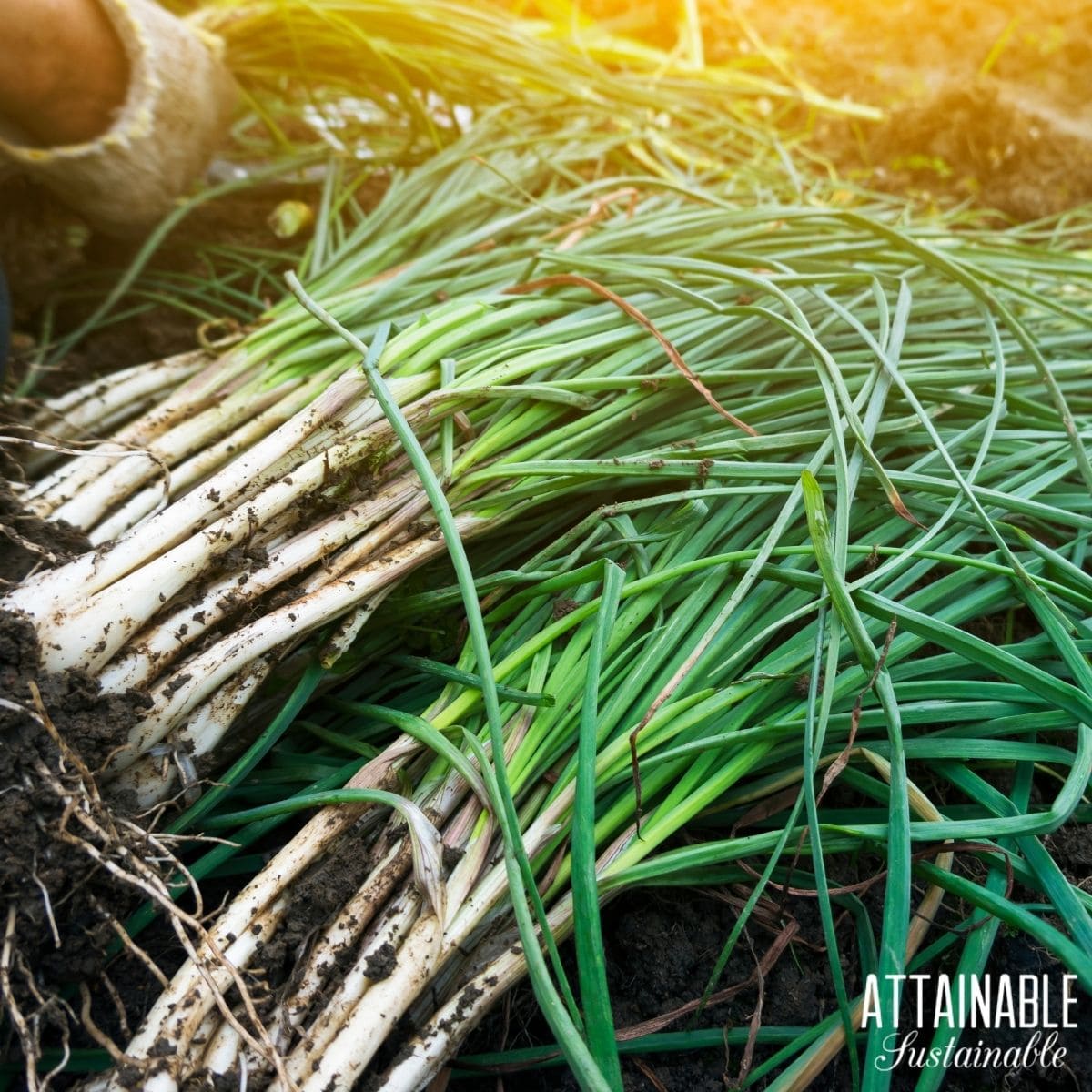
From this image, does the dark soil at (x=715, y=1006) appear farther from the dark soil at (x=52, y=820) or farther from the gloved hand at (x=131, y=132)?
the gloved hand at (x=131, y=132)

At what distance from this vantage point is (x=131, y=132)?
1.54m

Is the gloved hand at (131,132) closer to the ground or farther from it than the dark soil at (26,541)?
farther from it

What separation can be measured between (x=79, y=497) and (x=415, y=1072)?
0.77 meters

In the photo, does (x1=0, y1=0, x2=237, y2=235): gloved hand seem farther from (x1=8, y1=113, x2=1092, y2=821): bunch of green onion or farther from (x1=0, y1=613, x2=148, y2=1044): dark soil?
(x1=0, y1=613, x2=148, y2=1044): dark soil

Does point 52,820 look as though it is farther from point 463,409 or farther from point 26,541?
point 463,409

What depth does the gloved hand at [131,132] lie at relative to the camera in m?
1.50

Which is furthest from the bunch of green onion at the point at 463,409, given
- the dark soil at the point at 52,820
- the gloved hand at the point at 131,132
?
the gloved hand at the point at 131,132

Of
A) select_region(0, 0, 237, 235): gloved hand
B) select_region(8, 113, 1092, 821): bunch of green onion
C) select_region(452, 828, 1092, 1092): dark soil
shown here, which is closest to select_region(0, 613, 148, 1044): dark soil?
select_region(8, 113, 1092, 821): bunch of green onion

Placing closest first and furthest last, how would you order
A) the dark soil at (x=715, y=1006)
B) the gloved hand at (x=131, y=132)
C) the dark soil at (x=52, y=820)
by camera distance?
1. the dark soil at (x=52, y=820)
2. the dark soil at (x=715, y=1006)
3. the gloved hand at (x=131, y=132)

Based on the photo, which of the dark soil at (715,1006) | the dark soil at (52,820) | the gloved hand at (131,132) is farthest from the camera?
the gloved hand at (131,132)

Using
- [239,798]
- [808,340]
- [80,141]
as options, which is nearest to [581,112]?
[80,141]

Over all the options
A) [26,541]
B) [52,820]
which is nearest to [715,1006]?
[52,820]

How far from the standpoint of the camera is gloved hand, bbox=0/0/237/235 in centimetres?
150

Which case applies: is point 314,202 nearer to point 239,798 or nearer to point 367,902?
point 239,798
